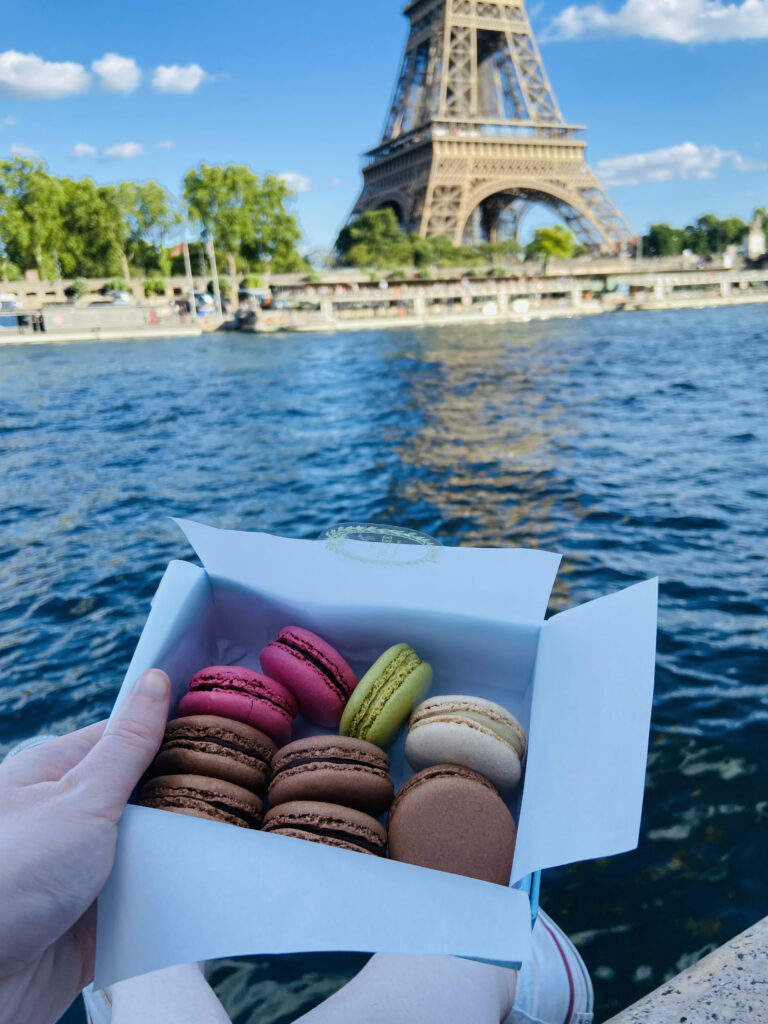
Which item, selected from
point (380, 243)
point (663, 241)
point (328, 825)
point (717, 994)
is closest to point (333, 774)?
point (328, 825)

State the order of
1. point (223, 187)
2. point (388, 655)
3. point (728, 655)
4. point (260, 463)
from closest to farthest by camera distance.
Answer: point (388, 655) → point (728, 655) → point (260, 463) → point (223, 187)

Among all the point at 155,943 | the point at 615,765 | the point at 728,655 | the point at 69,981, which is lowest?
the point at 728,655

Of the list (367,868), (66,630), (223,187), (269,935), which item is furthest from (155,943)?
(223,187)

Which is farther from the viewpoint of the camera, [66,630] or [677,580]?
[677,580]

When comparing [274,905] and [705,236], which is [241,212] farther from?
[274,905]

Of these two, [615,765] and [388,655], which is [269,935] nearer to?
[615,765]

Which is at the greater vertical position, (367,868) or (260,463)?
(367,868)
